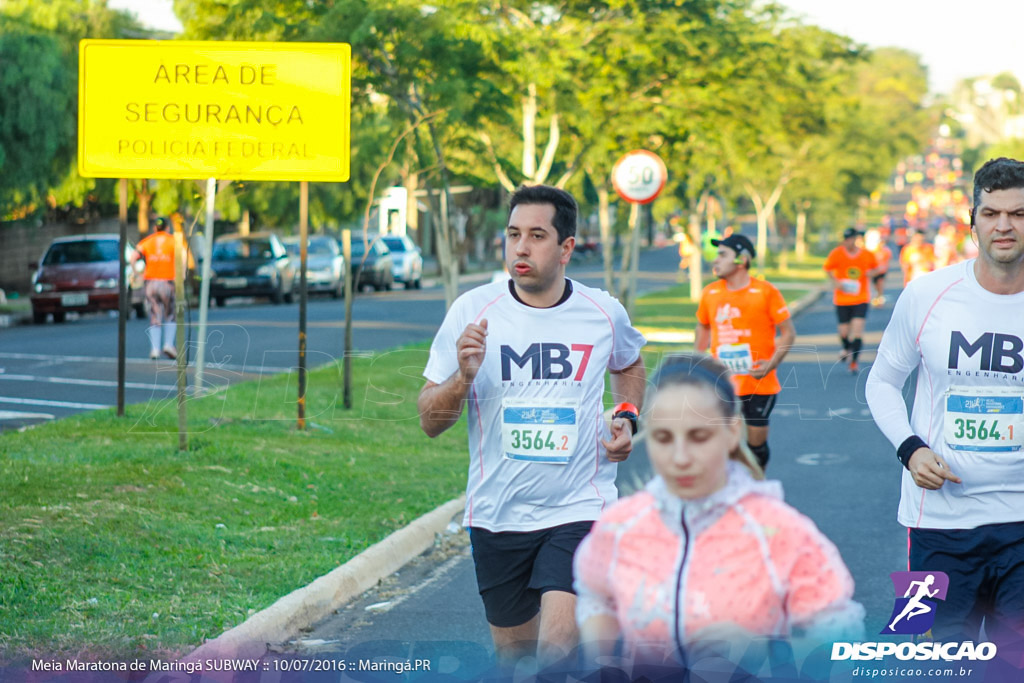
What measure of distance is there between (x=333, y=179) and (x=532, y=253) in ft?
21.8

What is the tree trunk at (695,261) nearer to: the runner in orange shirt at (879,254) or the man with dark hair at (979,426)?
the runner in orange shirt at (879,254)

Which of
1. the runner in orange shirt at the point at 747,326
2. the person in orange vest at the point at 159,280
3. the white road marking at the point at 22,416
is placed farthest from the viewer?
the person in orange vest at the point at 159,280

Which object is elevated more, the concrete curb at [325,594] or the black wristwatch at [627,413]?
the black wristwatch at [627,413]

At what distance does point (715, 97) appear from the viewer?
23.7m

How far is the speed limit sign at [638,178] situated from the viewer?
17.0 metres

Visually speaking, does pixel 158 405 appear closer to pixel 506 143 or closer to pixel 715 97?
pixel 715 97

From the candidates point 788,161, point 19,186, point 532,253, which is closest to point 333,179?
point 532,253

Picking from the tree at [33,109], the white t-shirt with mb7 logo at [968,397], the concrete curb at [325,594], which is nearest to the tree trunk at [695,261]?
the tree at [33,109]

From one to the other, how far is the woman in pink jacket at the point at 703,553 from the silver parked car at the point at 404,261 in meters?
40.6

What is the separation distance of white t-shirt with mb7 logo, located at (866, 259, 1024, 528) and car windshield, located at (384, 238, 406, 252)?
40.3 metres

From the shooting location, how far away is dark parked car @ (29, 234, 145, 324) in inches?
1086

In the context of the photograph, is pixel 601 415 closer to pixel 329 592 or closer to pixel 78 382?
pixel 329 592

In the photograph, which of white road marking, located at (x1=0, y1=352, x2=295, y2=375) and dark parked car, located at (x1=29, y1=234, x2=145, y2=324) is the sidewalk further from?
dark parked car, located at (x1=29, y1=234, x2=145, y2=324)

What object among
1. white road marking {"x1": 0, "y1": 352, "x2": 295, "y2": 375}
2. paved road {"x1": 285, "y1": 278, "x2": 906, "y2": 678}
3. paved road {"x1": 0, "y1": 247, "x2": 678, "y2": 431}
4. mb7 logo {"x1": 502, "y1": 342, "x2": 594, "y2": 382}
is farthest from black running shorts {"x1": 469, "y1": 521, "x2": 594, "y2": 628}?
white road marking {"x1": 0, "y1": 352, "x2": 295, "y2": 375}
